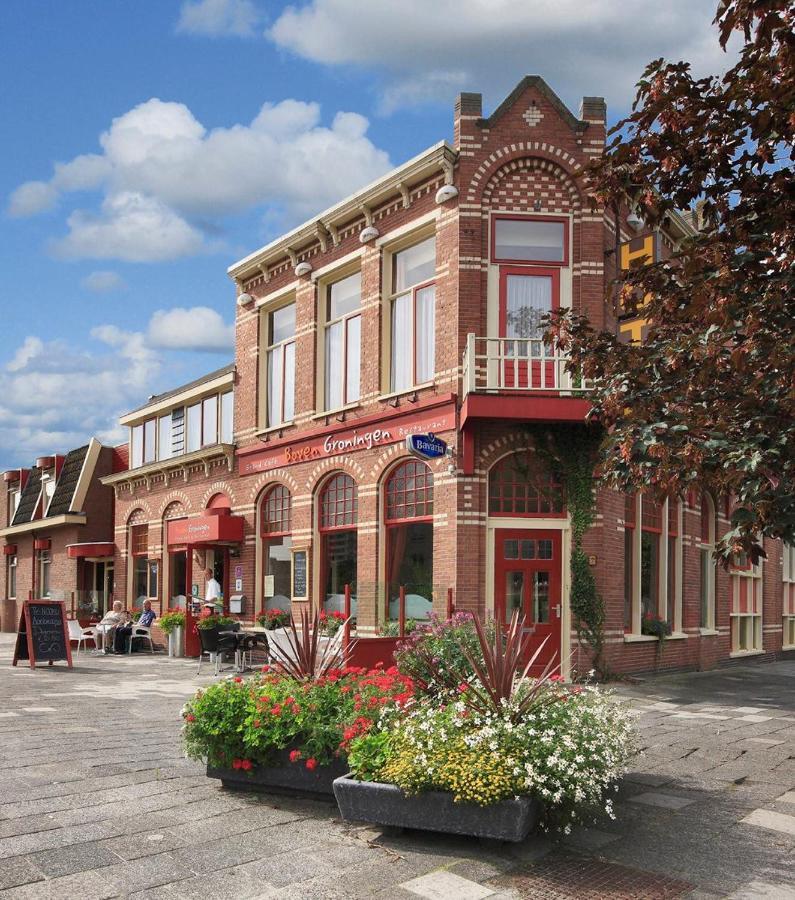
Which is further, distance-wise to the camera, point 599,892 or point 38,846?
point 38,846

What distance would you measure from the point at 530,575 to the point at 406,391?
385cm

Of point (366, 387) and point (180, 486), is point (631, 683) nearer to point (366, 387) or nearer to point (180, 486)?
point (366, 387)

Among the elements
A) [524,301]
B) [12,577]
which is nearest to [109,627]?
[524,301]

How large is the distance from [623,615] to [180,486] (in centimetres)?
1292

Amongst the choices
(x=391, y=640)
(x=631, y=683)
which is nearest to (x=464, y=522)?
(x=391, y=640)

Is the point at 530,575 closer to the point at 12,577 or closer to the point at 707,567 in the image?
the point at 707,567

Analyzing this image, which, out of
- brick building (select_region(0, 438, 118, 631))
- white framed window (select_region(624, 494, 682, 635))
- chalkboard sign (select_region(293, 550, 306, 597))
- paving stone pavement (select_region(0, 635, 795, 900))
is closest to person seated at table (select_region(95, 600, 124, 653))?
A: brick building (select_region(0, 438, 118, 631))

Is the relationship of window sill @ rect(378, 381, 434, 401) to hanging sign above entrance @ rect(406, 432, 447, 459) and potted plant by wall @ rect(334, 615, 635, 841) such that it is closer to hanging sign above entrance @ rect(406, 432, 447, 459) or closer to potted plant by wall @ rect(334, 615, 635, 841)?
hanging sign above entrance @ rect(406, 432, 447, 459)

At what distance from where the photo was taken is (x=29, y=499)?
3447cm

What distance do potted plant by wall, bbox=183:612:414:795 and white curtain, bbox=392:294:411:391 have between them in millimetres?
10241

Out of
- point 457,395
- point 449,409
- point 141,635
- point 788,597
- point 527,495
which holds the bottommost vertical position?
point 141,635

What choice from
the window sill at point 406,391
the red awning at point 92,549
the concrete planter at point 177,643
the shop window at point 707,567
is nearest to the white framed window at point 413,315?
the window sill at point 406,391

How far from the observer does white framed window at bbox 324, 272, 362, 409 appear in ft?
61.3

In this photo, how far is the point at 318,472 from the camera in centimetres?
1900
